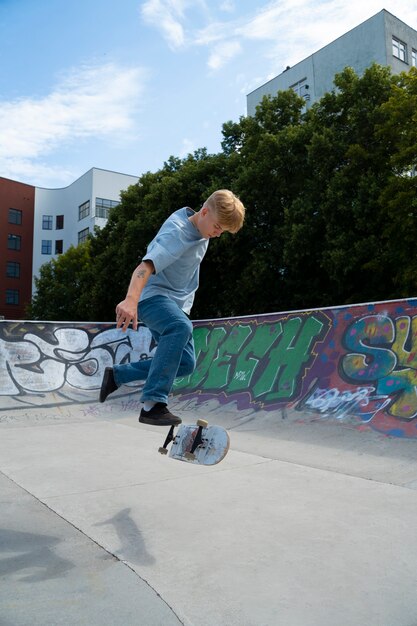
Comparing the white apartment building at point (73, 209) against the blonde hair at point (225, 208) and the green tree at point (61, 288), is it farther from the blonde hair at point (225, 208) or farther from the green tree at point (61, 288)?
the blonde hair at point (225, 208)

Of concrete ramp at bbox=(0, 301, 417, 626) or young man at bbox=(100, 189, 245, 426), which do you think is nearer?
concrete ramp at bbox=(0, 301, 417, 626)

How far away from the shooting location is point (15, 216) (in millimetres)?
50562

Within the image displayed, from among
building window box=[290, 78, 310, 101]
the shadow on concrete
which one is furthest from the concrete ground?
building window box=[290, 78, 310, 101]

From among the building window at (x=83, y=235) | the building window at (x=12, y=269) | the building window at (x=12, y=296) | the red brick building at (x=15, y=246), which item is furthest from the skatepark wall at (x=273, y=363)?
the building window at (x=12, y=269)

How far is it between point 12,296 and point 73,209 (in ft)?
35.4

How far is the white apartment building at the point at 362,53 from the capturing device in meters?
27.0

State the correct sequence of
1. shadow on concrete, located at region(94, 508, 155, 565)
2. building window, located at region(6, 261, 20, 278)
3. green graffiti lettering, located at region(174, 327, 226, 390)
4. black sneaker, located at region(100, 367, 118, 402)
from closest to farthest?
shadow on concrete, located at region(94, 508, 155, 565) < black sneaker, located at region(100, 367, 118, 402) < green graffiti lettering, located at region(174, 327, 226, 390) < building window, located at region(6, 261, 20, 278)

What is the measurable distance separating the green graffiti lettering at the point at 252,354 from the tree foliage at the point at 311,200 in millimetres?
7567

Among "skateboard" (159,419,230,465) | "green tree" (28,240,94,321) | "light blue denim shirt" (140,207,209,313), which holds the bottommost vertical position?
"skateboard" (159,419,230,465)

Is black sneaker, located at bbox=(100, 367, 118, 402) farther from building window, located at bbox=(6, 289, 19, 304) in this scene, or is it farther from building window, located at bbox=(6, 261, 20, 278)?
building window, located at bbox=(6, 261, 20, 278)

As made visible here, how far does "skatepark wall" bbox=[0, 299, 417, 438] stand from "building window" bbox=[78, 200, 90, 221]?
37.4 m

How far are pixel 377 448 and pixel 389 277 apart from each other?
12753 millimetres

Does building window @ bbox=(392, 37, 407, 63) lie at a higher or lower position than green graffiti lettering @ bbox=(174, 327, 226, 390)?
higher

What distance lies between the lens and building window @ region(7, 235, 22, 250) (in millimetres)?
50156
